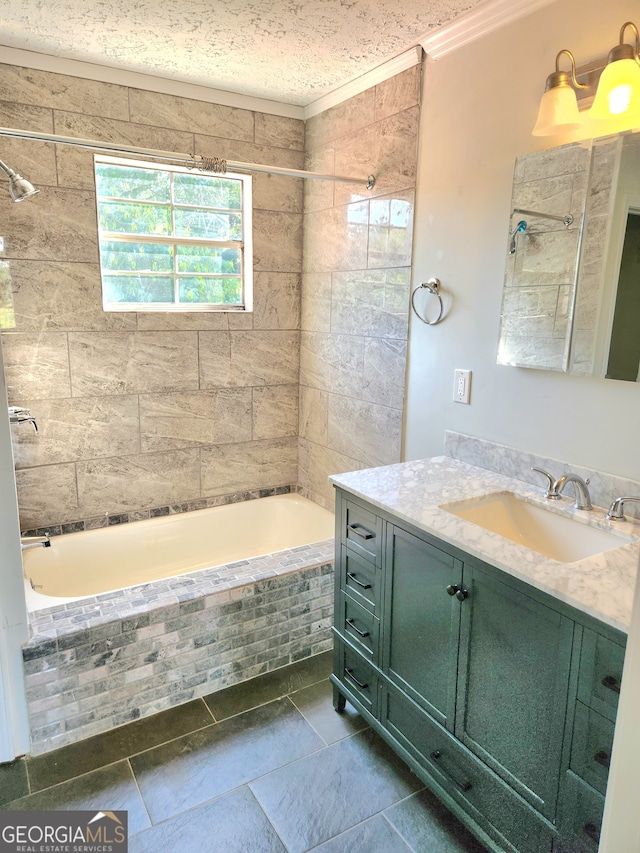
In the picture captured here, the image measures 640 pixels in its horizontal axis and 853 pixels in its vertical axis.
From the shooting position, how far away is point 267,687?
88.4 inches

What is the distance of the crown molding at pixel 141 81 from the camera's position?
235 centimetres

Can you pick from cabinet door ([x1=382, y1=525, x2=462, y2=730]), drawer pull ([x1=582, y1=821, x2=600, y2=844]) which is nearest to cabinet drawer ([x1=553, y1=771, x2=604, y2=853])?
drawer pull ([x1=582, y1=821, x2=600, y2=844])

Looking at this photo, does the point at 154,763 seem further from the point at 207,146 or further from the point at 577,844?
the point at 207,146

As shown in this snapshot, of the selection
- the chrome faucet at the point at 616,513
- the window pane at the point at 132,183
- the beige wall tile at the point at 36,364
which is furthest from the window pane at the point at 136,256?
the chrome faucet at the point at 616,513

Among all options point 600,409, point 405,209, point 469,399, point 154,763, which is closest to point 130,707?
point 154,763

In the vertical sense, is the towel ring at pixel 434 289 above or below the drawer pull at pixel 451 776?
above

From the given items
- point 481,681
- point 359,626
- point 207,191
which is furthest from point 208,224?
point 481,681

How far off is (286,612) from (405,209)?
1.77 meters

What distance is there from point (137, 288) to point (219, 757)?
6.99 ft

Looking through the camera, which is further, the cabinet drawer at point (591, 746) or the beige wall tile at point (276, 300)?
the beige wall tile at point (276, 300)

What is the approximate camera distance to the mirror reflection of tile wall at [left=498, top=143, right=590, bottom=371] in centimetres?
170

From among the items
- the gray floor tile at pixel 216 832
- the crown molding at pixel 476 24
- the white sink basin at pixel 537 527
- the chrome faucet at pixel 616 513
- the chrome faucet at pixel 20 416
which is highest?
the crown molding at pixel 476 24

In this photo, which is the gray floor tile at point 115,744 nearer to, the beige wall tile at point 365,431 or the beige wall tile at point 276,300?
the beige wall tile at point 365,431

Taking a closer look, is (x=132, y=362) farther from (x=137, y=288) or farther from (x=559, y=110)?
(x=559, y=110)
